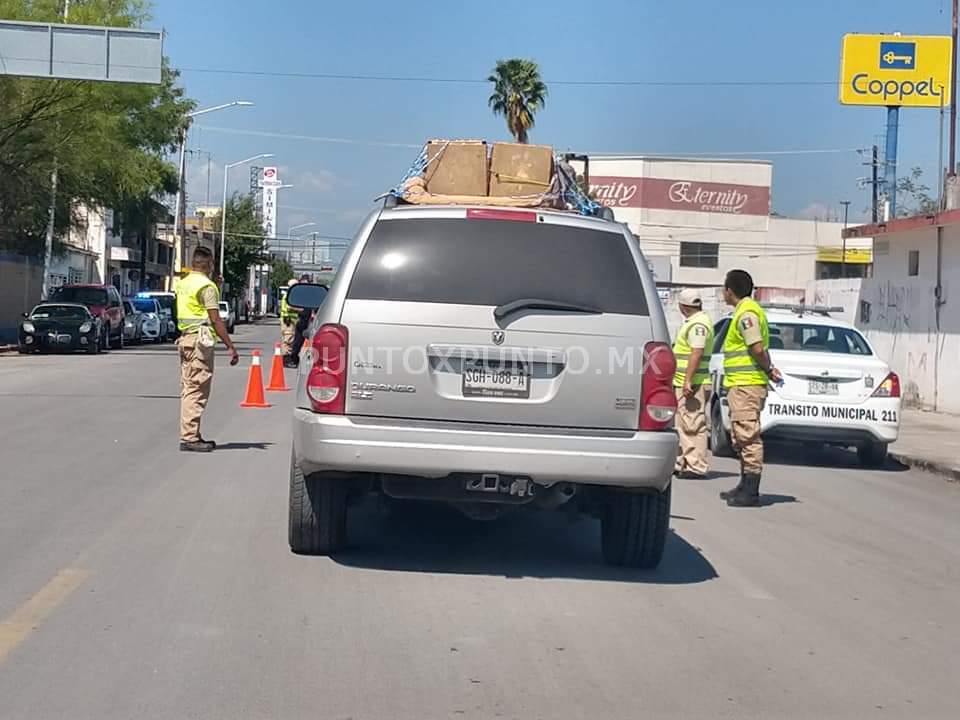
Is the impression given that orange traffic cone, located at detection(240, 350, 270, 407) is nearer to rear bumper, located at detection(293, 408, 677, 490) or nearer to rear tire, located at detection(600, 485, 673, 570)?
rear tire, located at detection(600, 485, 673, 570)

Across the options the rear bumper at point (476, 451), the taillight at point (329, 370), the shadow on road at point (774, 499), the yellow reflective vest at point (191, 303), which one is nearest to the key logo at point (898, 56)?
the shadow on road at point (774, 499)

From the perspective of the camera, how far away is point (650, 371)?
22.4ft

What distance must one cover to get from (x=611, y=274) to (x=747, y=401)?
3590 mm

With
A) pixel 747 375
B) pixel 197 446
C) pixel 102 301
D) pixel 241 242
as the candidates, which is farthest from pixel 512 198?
pixel 241 242

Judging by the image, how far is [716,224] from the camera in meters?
74.8

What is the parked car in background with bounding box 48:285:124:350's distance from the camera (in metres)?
35.7

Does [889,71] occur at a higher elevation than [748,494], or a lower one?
higher

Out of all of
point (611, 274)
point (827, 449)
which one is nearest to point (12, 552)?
point (611, 274)

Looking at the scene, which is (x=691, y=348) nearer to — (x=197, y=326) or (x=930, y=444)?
(x=197, y=326)

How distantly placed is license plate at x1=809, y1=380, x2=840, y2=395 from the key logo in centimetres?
2854

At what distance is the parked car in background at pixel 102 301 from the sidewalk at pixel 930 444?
22.8m

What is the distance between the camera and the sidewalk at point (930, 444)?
1428 centimetres

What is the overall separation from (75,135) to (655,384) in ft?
105

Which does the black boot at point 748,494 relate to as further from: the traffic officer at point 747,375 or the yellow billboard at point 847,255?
the yellow billboard at point 847,255
